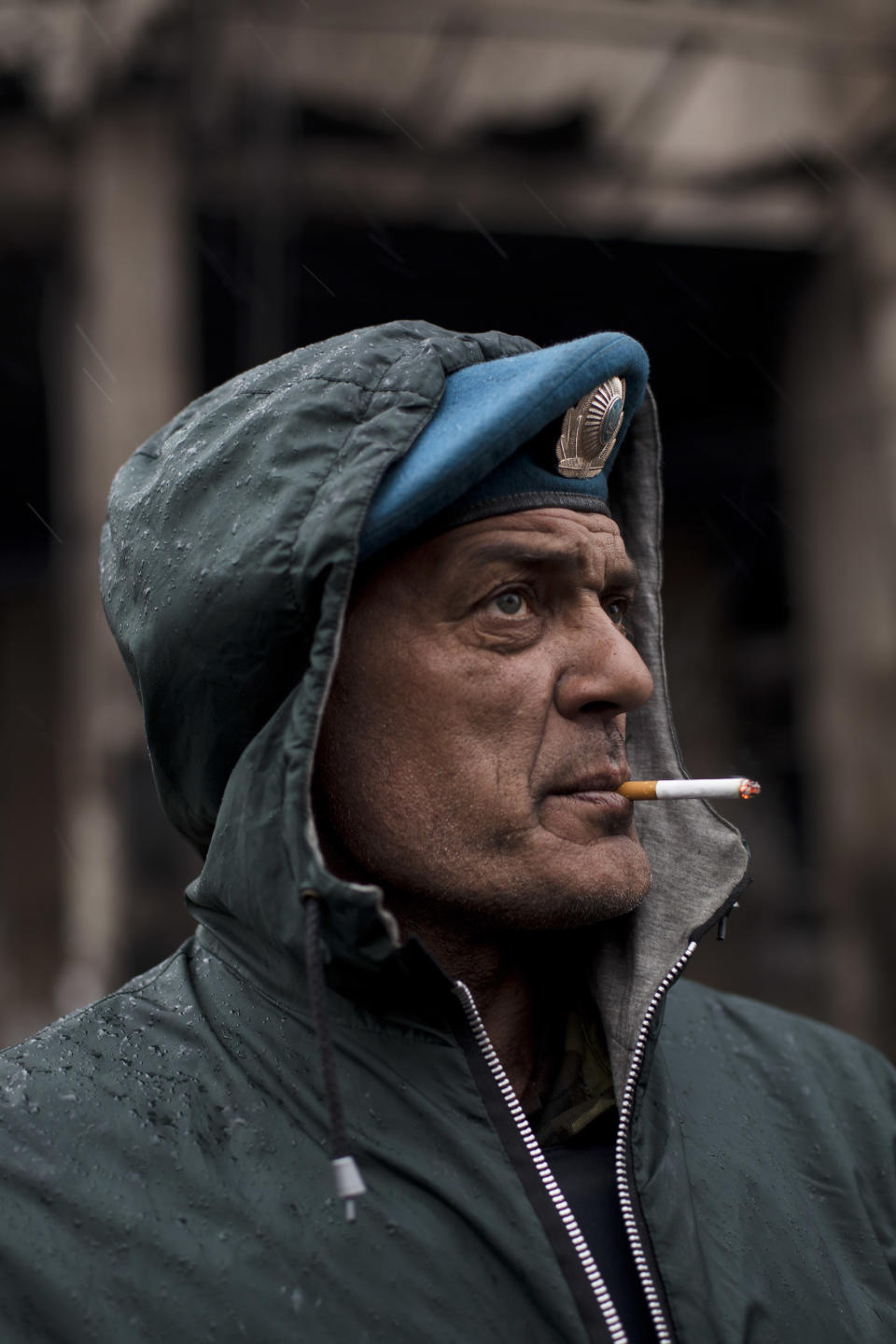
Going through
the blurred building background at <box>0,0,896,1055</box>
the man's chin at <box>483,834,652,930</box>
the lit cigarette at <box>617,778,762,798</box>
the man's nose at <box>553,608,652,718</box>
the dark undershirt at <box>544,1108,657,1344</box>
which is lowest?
the dark undershirt at <box>544,1108,657,1344</box>

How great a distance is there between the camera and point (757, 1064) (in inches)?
80.5

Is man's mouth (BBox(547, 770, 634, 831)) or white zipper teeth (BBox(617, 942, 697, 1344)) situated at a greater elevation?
man's mouth (BBox(547, 770, 634, 831))

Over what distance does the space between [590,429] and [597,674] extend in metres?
0.38

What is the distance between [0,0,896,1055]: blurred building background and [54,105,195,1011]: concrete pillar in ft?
0.06

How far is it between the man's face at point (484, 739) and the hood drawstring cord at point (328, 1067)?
28 centimetres

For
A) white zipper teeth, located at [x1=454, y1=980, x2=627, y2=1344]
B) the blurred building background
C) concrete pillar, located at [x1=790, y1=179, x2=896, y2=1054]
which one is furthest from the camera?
concrete pillar, located at [x1=790, y1=179, x2=896, y2=1054]

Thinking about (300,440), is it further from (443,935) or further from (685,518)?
(685,518)

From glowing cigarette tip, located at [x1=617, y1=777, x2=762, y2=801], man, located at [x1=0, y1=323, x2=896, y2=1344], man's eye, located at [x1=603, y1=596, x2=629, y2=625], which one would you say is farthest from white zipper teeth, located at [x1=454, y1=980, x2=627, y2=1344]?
man's eye, located at [x1=603, y1=596, x2=629, y2=625]

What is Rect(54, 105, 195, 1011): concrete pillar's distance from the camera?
18.9 ft

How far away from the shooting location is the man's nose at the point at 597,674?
1.83 metres

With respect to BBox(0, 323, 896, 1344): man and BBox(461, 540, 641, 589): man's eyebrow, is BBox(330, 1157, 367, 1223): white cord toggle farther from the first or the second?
BBox(461, 540, 641, 589): man's eyebrow

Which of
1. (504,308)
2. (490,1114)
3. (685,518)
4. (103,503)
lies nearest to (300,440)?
(490,1114)

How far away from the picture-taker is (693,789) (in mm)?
1793

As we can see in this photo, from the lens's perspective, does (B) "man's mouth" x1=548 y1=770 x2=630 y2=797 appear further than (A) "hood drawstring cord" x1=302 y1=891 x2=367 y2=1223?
Yes
